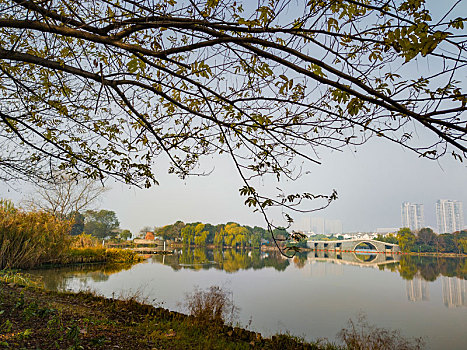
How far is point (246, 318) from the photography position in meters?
6.12

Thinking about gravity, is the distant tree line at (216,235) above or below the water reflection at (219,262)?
above

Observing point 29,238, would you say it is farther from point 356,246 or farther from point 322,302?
point 356,246

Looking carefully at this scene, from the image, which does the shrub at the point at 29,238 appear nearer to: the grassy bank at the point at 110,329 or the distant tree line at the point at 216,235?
the grassy bank at the point at 110,329

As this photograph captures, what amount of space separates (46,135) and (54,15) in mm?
1870

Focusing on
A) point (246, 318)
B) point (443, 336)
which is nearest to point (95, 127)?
point (246, 318)

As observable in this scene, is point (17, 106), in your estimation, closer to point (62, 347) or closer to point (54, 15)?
point (54, 15)

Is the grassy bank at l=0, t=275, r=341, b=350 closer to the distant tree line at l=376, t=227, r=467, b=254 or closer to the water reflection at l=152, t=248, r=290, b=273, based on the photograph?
the water reflection at l=152, t=248, r=290, b=273

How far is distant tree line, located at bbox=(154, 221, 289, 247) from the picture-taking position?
46.8 m

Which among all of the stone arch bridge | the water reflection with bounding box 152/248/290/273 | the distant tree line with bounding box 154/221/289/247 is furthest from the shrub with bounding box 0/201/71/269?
the stone arch bridge

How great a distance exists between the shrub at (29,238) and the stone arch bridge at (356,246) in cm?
4041

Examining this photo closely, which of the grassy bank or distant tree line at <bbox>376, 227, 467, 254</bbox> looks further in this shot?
distant tree line at <bbox>376, 227, 467, 254</bbox>

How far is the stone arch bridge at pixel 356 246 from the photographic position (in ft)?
135

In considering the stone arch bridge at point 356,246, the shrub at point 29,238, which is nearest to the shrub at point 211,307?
the shrub at point 29,238

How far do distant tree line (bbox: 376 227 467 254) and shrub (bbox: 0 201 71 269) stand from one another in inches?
1620
